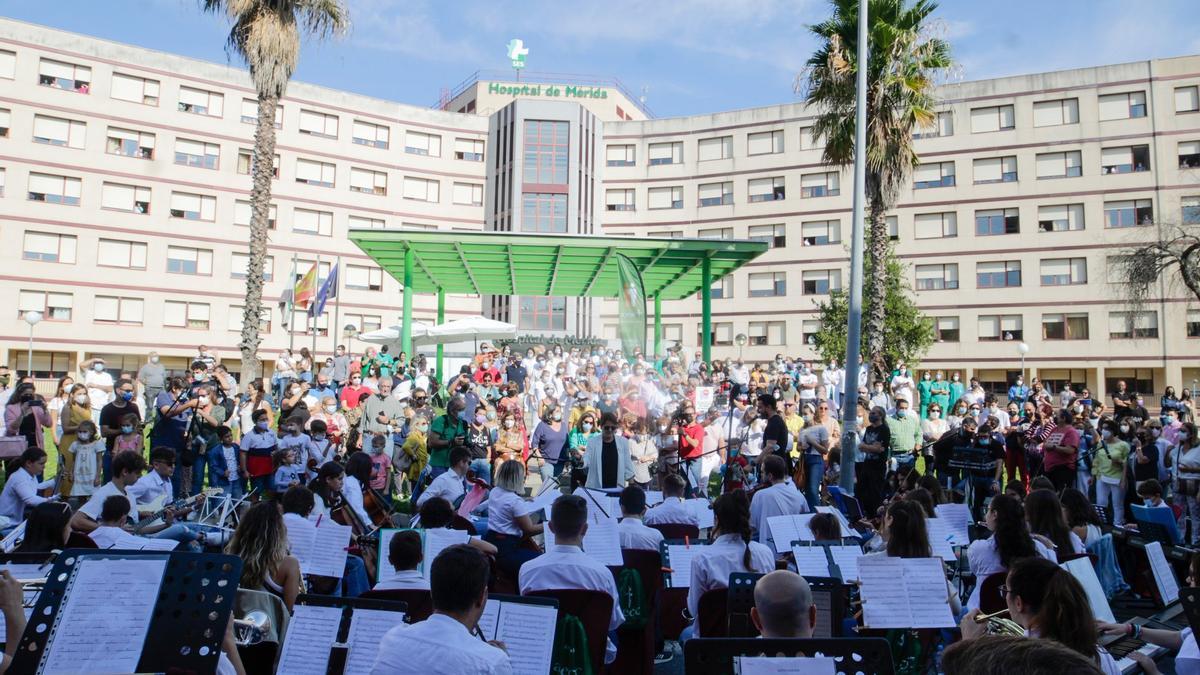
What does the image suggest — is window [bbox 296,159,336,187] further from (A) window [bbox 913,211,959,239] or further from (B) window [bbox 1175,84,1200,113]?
(B) window [bbox 1175,84,1200,113]

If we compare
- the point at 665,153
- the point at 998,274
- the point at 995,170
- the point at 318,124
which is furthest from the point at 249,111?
the point at 998,274

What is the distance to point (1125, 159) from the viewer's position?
151 ft

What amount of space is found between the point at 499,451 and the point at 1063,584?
37.2ft

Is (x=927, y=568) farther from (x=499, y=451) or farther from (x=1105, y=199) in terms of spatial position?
(x=1105, y=199)

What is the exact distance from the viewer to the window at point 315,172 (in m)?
50.4

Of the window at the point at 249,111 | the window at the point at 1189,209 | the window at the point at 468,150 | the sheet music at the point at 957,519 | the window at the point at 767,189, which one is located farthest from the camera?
the window at the point at 468,150

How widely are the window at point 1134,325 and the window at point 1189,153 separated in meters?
8.12

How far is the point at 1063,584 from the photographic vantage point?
345 cm

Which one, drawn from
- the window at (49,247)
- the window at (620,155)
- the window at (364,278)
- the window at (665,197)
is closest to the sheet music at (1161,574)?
the window at (364,278)

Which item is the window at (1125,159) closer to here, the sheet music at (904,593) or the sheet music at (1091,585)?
the sheet music at (1091,585)

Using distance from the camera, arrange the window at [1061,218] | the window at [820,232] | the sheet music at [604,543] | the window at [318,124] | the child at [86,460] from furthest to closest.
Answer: the window at [820,232]
the window at [318,124]
the window at [1061,218]
the child at [86,460]
the sheet music at [604,543]

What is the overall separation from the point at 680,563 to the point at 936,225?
160 ft

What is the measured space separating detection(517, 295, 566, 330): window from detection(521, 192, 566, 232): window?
475 cm

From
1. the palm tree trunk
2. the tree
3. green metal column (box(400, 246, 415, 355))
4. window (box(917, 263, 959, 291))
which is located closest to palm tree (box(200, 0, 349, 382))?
the palm tree trunk
